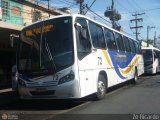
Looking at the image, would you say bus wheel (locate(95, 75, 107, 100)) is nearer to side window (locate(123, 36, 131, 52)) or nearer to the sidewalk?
the sidewalk

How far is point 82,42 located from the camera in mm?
12609

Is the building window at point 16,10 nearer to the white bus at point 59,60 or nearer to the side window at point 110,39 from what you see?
the side window at point 110,39

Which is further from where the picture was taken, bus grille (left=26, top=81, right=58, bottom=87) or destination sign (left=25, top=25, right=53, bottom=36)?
destination sign (left=25, top=25, right=53, bottom=36)

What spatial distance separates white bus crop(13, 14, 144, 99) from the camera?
→ 11797mm

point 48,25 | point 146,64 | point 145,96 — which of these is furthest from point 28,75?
point 146,64

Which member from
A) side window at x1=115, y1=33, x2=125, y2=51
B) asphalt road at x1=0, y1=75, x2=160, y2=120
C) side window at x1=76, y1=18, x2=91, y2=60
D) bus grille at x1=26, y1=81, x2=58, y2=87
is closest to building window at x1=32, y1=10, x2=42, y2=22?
side window at x1=115, y1=33, x2=125, y2=51

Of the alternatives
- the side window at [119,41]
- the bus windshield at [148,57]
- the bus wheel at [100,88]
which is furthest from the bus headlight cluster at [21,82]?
the bus windshield at [148,57]

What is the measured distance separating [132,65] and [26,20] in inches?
618

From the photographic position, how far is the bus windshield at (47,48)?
11930 millimetres

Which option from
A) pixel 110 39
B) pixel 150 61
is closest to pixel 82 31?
pixel 110 39

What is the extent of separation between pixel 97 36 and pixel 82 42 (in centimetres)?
203

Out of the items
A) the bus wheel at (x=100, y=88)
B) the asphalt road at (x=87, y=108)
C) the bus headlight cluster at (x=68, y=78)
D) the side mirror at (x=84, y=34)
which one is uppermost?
the side mirror at (x=84, y=34)

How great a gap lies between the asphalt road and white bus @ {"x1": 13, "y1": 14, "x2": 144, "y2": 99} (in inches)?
19.9

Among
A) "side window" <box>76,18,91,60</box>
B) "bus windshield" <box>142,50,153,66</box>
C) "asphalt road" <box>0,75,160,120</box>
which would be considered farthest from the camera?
"bus windshield" <box>142,50,153,66</box>
